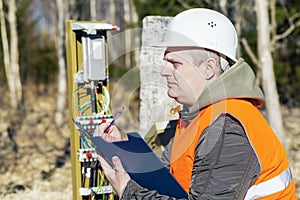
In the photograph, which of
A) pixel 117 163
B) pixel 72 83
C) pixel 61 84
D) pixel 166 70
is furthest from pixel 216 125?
pixel 61 84

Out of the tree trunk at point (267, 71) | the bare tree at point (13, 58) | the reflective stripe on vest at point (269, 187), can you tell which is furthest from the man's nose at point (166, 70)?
the bare tree at point (13, 58)

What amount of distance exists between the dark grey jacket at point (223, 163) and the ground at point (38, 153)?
4256 millimetres

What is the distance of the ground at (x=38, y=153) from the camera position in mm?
6664

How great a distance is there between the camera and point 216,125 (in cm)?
194

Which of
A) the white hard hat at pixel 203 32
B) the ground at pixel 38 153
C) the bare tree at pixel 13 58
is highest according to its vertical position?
the white hard hat at pixel 203 32

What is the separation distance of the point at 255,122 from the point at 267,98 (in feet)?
22.3

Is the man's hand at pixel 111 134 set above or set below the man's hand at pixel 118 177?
above

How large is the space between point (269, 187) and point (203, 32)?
1.91ft

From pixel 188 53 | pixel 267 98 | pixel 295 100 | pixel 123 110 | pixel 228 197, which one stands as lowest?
pixel 295 100

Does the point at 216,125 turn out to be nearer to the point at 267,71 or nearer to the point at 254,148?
the point at 254,148

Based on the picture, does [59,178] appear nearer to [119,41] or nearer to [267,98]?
[267,98]

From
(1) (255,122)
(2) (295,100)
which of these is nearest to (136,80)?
(1) (255,122)

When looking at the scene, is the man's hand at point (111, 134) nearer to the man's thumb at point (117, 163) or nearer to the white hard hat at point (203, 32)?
the man's thumb at point (117, 163)

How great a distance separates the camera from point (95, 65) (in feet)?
10.6
